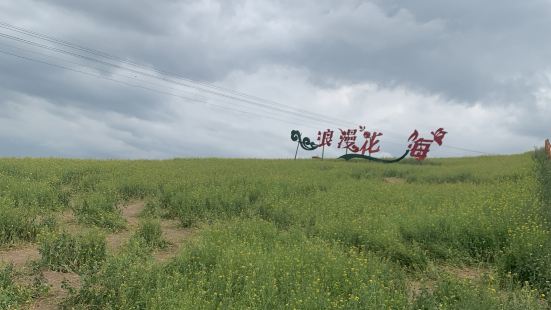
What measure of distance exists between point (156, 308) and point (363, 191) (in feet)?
36.8

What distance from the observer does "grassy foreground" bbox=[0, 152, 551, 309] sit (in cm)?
675

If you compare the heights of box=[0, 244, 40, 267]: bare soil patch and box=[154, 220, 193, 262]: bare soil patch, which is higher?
box=[154, 220, 193, 262]: bare soil patch

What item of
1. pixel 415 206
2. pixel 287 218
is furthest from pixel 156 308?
pixel 415 206

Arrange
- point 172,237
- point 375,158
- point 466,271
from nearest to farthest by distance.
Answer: point 466,271 → point 172,237 → point 375,158

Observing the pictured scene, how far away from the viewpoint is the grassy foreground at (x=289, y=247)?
22.2 feet

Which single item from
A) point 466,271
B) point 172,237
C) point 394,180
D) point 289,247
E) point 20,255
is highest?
point 394,180

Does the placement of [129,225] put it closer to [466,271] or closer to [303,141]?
[466,271]

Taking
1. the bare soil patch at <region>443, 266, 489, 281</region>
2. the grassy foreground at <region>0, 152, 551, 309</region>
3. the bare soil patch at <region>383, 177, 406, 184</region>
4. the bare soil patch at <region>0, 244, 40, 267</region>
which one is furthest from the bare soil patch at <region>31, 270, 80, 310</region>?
the bare soil patch at <region>383, 177, 406, 184</region>

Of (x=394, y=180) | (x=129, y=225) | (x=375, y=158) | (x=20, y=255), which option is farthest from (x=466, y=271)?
(x=375, y=158)

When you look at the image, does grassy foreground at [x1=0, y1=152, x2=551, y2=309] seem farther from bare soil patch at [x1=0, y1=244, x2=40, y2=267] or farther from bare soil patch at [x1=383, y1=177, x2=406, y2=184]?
bare soil patch at [x1=383, y1=177, x2=406, y2=184]

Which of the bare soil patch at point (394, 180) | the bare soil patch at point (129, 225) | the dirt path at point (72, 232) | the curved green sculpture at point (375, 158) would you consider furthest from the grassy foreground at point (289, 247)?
the curved green sculpture at point (375, 158)

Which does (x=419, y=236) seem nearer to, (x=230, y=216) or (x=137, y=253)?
(x=230, y=216)

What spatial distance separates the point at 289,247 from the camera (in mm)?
9141

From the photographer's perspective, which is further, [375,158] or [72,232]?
[375,158]
